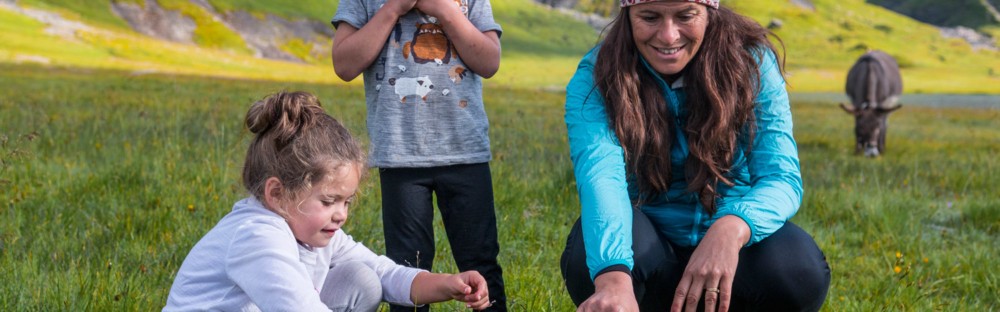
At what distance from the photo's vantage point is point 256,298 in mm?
2213

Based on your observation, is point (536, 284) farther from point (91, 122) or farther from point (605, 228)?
point (91, 122)

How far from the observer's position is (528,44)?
101 meters

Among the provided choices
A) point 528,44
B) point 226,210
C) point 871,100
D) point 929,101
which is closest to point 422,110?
point 226,210

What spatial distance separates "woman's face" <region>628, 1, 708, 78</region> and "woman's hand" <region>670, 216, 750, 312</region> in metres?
0.60

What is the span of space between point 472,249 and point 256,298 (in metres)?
1.29

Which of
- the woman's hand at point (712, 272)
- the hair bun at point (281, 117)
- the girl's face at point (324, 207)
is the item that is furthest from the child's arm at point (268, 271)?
the woman's hand at point (712, 272)

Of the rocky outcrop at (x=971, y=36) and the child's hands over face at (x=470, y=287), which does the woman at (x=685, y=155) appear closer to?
the child's hands over face at (x=470, y=287)

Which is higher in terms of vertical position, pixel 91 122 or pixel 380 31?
pixel 380 31

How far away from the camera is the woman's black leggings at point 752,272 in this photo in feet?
9.39

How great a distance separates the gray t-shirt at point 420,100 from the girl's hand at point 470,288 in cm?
79

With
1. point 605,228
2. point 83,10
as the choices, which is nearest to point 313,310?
point 605,228

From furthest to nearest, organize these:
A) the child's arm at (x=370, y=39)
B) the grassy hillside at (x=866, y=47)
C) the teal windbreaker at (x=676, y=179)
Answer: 1. the grassy hillside at (x=866, y=47)
2. the child's arm at (x=370, y=39)
3. the teal windbreaker at (x=676, y=179)

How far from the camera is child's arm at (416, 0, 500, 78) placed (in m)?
3.19

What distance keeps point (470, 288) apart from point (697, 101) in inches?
40.7
